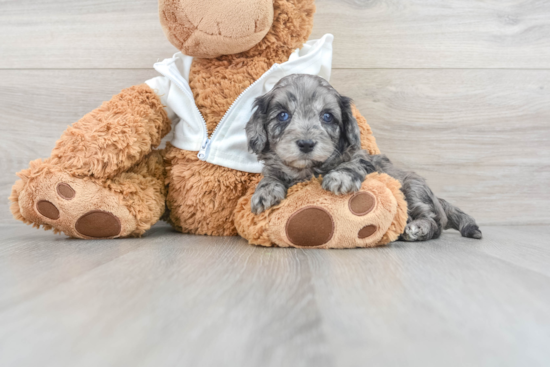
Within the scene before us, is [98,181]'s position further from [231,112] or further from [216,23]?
[216,23]

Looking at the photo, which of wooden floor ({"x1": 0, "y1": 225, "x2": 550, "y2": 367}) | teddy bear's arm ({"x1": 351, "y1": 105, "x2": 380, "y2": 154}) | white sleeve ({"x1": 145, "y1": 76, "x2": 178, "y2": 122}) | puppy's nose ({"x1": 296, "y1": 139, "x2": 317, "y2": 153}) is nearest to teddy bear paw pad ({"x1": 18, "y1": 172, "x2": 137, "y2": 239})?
wooden floor ({"x1": 0, "y1": 225, "x2": 550, "y2": 367})

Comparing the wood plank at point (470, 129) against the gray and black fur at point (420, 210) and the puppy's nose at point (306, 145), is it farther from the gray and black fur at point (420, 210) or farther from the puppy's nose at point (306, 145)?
the puppy's nose at point (306, 145)

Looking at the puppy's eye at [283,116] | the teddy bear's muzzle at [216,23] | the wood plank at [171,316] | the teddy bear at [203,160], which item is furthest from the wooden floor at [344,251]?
the teddy bear's muzzle at [216,23]

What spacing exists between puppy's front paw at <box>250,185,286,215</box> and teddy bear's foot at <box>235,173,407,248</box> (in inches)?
0.8

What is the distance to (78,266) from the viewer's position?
3.92ft

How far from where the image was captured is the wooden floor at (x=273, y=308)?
0.66m

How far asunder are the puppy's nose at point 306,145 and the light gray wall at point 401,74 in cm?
95

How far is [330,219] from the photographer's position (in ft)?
4.67

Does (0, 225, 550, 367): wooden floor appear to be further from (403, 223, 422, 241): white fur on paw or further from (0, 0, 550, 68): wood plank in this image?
(0, 0, 550, 68): wood plank

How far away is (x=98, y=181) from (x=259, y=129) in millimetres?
652

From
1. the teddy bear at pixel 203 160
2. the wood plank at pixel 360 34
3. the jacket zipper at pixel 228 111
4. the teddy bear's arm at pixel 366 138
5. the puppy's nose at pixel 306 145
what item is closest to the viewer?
the puppy's nose at pixel 306 145

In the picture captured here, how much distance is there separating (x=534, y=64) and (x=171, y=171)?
6.41 ft

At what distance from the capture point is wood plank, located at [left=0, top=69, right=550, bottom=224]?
7.32 ft

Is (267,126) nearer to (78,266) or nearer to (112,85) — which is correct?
(78,266)
